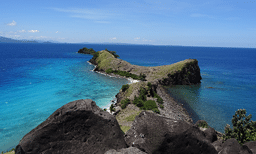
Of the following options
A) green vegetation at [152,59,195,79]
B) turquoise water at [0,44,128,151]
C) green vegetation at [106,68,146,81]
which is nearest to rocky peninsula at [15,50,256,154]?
turquoise water at [0,44,128,151]

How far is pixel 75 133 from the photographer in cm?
1227

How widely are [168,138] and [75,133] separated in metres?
7.31

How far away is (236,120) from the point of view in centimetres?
2364

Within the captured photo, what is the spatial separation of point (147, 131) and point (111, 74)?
243ft

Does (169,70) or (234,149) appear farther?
(169,70)

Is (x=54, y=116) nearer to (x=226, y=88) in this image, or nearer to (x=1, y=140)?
(x=1, y=140)

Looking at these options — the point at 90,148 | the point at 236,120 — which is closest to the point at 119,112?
the point at 236,120

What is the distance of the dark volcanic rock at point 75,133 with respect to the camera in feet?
36.1

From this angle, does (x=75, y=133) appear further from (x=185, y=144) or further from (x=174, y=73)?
(x=174, y=73)

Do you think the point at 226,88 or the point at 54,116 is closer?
the point at 54,116

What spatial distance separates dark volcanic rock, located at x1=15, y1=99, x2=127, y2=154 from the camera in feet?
36.1

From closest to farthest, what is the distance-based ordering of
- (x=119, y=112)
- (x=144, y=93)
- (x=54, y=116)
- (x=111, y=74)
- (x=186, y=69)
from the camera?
(x=54, y=116), (x=119, y=112), (x=144, y=93), (x=186, y=69), (x=111, y=74)

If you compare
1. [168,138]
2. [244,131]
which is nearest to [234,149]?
[168,138]

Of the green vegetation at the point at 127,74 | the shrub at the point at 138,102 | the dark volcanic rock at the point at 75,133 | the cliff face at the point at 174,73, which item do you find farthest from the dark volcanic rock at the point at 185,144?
the green vegetation at the point at 127,74
